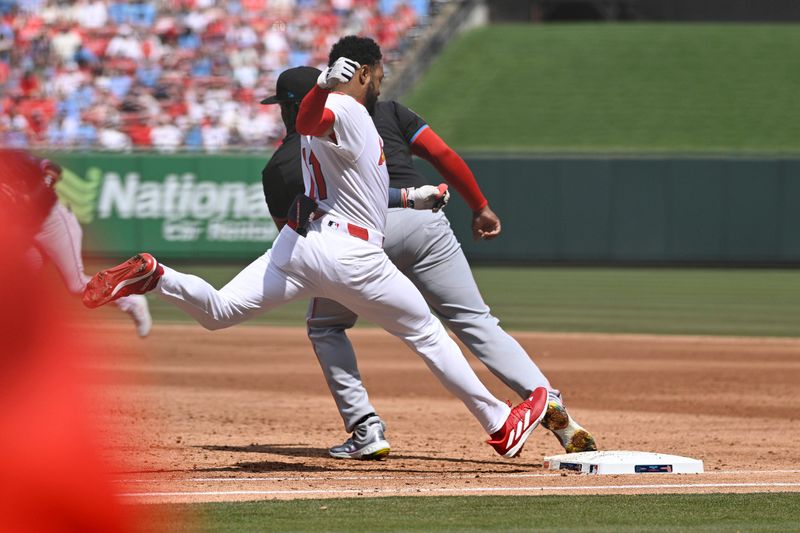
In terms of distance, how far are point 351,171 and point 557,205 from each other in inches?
642

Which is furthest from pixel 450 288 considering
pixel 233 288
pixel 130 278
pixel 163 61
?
pixel 163 61

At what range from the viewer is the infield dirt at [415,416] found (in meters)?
5.28

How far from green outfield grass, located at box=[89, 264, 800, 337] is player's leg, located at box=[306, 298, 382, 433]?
24.3ft

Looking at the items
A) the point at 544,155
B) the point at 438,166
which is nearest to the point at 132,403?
the point at 438,166

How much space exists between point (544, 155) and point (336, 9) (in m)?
6.93

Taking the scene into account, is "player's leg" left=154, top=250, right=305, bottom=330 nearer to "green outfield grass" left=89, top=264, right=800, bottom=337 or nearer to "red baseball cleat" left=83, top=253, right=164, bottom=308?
"red baseball cleat" left=83, top=253, right=164, bottom=308

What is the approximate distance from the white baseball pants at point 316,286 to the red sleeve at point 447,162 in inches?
26.7

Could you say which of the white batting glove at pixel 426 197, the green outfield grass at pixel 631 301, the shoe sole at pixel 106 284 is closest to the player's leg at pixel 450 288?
the white batting glove at pixel 426 197

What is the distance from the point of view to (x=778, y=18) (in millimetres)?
32031

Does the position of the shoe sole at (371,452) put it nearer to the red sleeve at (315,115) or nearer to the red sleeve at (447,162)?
the red sleeve at (447,162)

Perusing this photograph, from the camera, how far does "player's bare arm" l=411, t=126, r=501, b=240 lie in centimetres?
566

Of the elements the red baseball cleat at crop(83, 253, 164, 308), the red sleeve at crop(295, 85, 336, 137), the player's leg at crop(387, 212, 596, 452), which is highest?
the red sleeve at crop(295, 85, 336, 137)

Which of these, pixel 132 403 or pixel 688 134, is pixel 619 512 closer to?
pixel 132 403

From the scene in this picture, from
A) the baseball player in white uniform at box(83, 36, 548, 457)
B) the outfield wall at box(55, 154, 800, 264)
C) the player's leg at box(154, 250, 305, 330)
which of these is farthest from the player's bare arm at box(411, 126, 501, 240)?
the outfield wall at box(55, 154, 800, 264)
